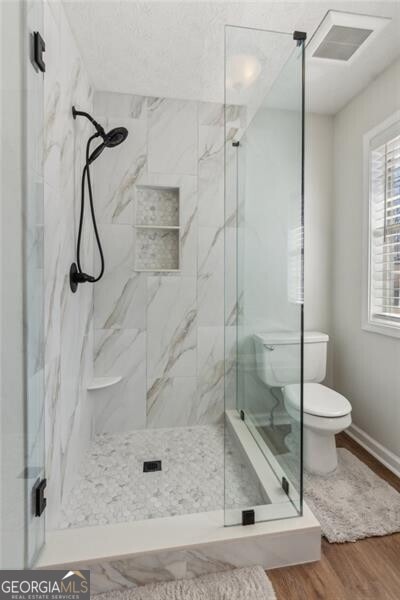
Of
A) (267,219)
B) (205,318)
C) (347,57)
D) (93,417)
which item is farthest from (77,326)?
(347,57)

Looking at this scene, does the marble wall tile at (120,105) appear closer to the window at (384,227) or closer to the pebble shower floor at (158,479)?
the window at (384,227)

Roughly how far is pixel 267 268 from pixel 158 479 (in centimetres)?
130

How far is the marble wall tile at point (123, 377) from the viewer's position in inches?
88.9

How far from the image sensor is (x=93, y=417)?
223 cm

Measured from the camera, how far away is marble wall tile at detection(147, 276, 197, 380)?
2.31 meters

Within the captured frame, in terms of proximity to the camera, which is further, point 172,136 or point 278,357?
point 172,136

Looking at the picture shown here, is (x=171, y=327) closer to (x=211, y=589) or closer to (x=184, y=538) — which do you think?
(x=184, y=538)

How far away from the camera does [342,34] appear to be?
64.9 inches

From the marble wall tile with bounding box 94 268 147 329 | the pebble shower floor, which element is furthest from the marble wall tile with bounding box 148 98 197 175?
the pebble shower floor

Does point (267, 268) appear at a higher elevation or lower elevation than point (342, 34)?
lower

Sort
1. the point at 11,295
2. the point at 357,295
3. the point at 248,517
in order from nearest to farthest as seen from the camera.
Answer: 1. the point at 11,295
2. the point at 248,517
3. the point at 357,295

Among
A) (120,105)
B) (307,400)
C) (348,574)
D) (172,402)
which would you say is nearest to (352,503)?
(348,574)

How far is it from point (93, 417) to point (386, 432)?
1934 mm

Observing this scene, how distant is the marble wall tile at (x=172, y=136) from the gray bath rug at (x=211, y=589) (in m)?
2.27
